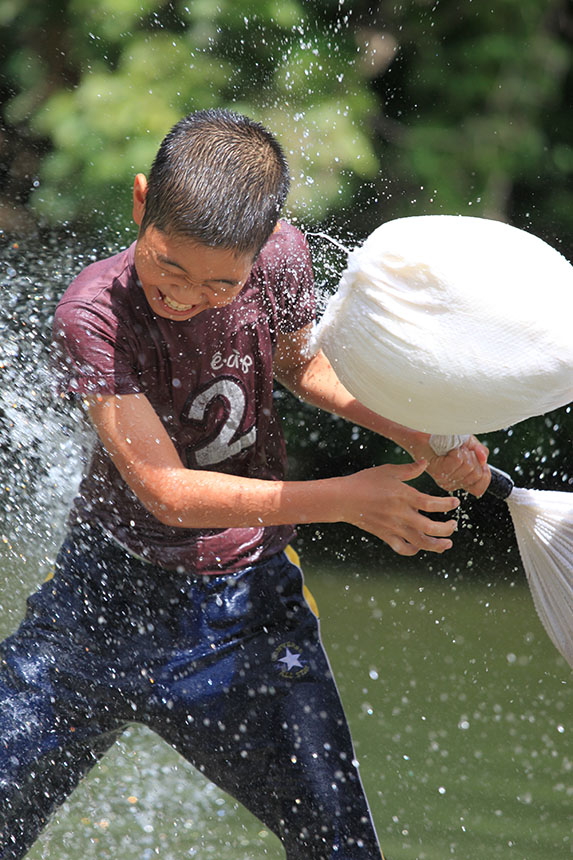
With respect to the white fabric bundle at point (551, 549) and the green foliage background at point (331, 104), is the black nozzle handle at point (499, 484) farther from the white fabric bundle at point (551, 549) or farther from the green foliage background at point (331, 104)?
the green foliage background at point (331, 104)

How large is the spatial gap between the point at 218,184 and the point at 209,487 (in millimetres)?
466

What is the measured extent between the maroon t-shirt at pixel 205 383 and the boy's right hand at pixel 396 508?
Answer: 0.38 meters

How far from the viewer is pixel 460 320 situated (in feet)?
4.88

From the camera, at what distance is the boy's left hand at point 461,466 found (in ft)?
5.87

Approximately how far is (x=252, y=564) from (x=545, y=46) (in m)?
3.59

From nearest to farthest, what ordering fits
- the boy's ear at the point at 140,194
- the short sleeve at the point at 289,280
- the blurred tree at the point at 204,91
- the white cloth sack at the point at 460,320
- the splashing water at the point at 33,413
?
the white cloth sack at the point at 460,320
the boy's ear at the point at 140,194
the short sleeve at the point at 289,280
the splashing water at the point at 33,413
the blurred tree at the point at 204,91

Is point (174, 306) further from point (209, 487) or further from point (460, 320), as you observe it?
point (460, 320)

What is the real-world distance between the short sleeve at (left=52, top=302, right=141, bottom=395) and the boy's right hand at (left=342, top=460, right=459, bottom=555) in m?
0.40

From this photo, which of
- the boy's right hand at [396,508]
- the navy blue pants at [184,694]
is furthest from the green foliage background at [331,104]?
the boy's right hand at [396,508]

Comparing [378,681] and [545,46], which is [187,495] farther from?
[545,46]

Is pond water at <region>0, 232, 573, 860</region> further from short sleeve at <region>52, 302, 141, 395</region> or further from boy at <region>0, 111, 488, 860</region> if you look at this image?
short sleeve at <region>52, 302, 141, 395</region>

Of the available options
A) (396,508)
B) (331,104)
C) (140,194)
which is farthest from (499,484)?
(331,104)

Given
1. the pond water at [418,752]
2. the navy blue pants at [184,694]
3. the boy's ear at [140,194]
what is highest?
the boy's ear at [140,194]

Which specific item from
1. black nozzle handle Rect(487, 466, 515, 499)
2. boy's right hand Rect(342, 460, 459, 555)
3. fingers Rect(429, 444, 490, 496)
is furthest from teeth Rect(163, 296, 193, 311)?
black nozzle handle Rect(487, 466, 515, 499)
